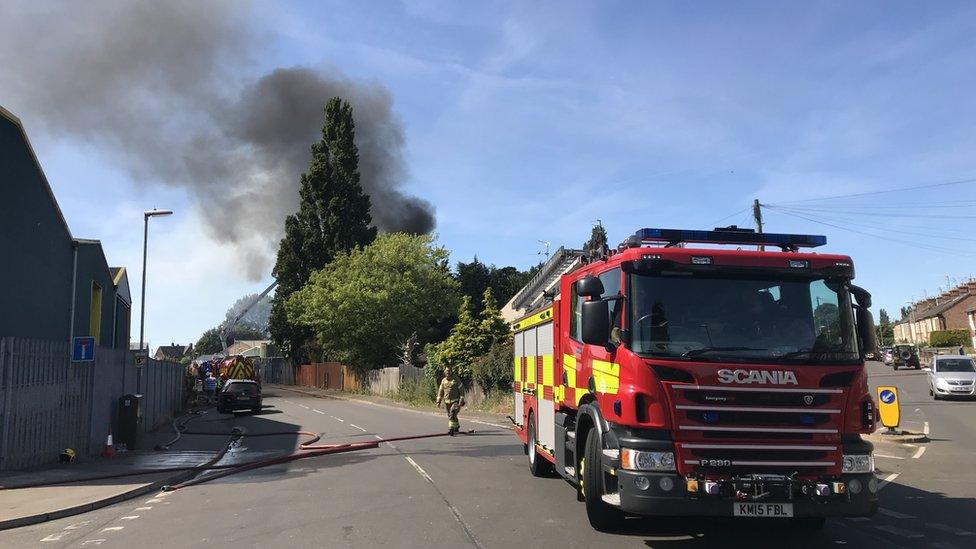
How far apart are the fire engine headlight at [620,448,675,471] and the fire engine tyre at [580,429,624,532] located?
0.66m

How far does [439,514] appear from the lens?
315 inches

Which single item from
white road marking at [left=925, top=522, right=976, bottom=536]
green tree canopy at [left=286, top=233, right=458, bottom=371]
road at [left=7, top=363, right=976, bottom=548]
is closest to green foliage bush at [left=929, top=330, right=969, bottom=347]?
green tree canopy at [left=286, top=233, right=458, bottom=371]

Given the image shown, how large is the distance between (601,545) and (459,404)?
11.7m

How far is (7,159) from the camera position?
45.8ft

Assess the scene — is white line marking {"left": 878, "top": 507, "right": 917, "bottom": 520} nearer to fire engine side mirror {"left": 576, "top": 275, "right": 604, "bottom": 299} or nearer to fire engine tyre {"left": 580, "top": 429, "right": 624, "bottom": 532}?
fire engine tyre {"left": 580, "top": 429, "right": 624, "bottom": 532}

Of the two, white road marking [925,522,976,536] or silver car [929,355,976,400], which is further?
silver car [929,355,976,400]

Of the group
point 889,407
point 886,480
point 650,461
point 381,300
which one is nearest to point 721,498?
point 650,461

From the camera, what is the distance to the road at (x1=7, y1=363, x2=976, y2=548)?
6.83 meters

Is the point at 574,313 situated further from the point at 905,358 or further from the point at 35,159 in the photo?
the point at 905,358

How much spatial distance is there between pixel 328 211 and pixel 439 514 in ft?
166

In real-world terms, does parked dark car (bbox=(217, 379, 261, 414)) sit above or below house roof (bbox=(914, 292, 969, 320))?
below

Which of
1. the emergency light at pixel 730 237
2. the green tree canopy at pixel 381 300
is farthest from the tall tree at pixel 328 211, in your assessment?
the emergency light at pixel 730 237

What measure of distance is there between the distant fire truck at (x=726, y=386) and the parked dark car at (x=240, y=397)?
73.7 ft

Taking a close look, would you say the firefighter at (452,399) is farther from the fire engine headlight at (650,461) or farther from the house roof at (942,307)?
the house roof at (942,307)
